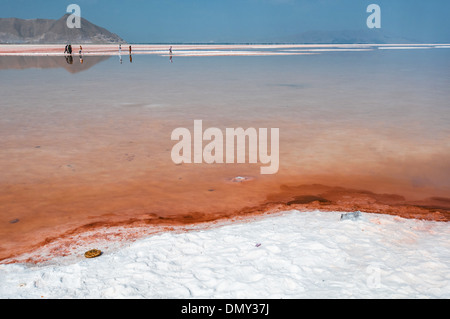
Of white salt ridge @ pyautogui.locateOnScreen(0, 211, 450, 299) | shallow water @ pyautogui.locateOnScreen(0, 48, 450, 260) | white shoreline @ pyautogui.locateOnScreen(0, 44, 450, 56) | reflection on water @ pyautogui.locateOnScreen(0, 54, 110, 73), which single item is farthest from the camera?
white shoreline @ pyautogui.locateOnScreen(0, 44, 450, 56)

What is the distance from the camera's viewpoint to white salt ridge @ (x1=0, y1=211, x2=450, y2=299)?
4.30 meters

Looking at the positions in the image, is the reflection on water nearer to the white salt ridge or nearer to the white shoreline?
the white shoreline

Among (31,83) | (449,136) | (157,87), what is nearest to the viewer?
(449,136)

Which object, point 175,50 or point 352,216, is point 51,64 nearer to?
point 352,216

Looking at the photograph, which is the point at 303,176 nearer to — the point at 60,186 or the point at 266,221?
the point at 266,221

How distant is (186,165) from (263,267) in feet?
15.2

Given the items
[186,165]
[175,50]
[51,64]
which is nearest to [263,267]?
[186,165]

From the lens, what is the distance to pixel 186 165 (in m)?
9.01

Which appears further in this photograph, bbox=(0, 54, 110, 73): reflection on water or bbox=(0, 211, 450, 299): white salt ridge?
bbox=(0, 54, 110, 73): reflection on water

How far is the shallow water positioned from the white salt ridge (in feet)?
3.87

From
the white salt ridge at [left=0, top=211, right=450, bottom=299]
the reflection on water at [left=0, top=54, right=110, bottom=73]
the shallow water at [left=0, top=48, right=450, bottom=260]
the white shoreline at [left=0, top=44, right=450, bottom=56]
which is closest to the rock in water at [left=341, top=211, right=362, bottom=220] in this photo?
the white salt ridge at [left=0, top=211, right=450, bottom=299]
